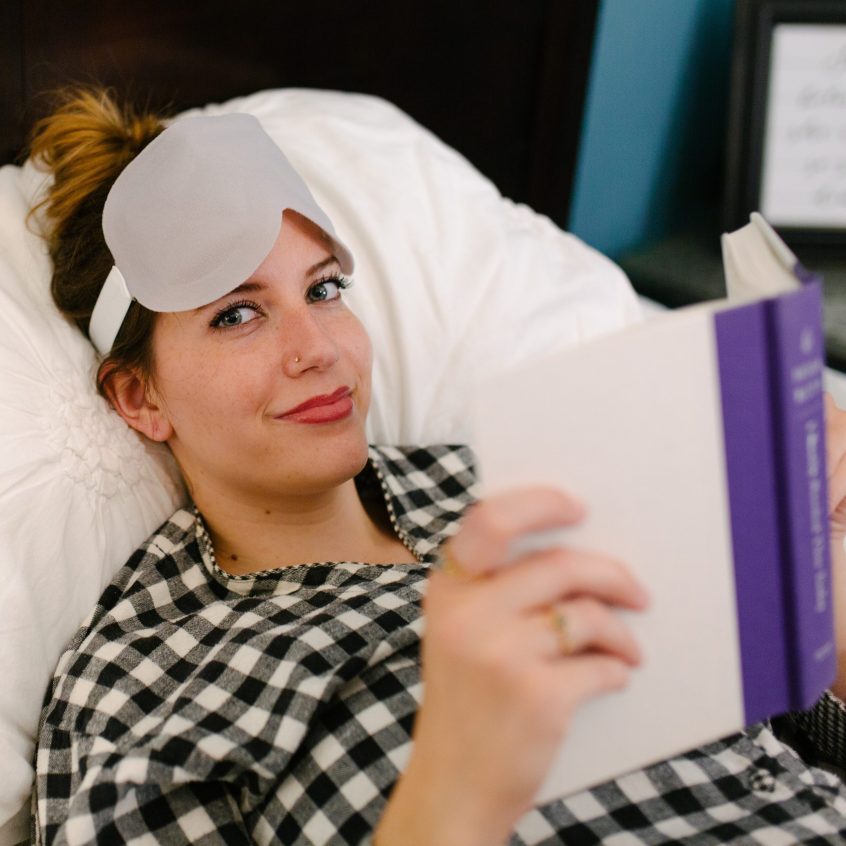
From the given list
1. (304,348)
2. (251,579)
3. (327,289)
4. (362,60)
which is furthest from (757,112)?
(251,579)

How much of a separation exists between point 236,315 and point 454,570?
0.52 meters

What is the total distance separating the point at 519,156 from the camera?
180 centimetres

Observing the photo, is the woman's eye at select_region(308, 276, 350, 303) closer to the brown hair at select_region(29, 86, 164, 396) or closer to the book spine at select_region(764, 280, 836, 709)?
the brown hair at select_region(29, 86, 164, 396)

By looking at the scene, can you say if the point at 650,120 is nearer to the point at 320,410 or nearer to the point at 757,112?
the point at 757,112

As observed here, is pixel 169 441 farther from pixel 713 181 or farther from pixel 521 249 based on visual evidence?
pixel 713 181

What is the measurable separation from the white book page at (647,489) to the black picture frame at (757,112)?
1.36 meters

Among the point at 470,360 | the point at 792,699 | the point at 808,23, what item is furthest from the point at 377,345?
the point at 808,23

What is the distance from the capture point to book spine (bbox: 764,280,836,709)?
0.54 meters

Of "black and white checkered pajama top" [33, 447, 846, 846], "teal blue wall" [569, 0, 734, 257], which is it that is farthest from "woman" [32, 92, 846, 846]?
Result: "teal blue wall" [569, 0, 734, 257]

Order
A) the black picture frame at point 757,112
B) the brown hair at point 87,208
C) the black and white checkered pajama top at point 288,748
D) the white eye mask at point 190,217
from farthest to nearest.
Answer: the black picture frame at point 757,112 < the brown hair at point 87,208 < the white eye mask at point 190,217 < the black and white checkered pajama top at point 288,748

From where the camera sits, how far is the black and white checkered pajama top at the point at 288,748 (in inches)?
31.2

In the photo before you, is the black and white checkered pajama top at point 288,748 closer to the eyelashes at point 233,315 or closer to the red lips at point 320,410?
the red lips at point 320,410

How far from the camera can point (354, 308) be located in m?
1.26

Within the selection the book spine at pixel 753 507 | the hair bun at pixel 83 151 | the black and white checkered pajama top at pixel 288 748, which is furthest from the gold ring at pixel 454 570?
the hair bun at pixel 83 151
